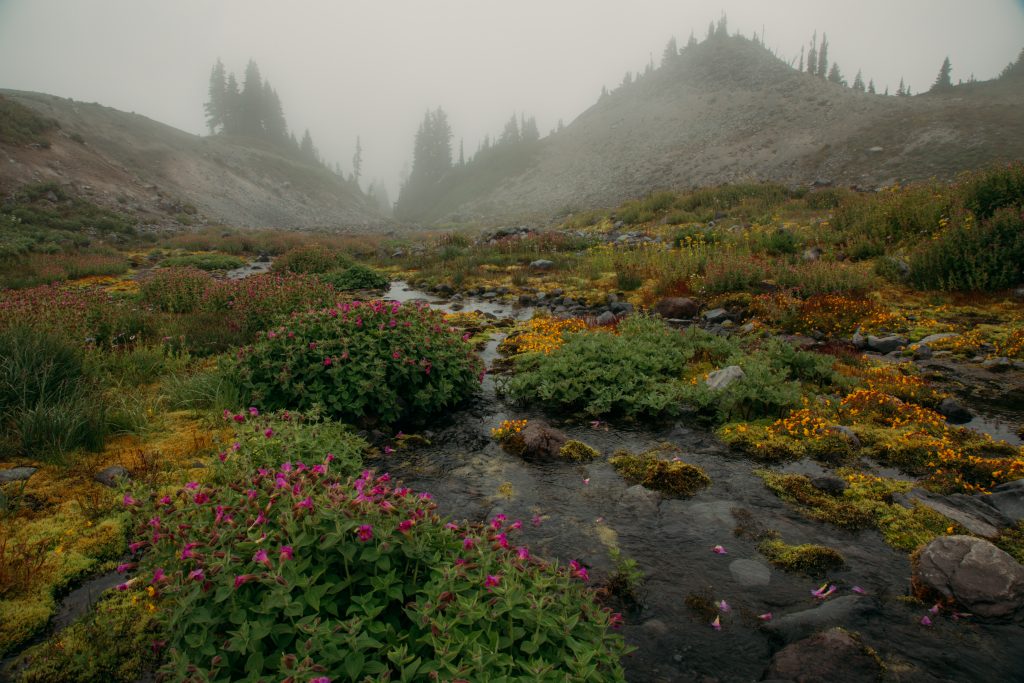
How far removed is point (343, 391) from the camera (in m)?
5.86

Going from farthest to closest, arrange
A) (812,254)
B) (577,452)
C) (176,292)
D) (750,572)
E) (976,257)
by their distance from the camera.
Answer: (812,254), (176,292), (976,257), (577,452), (750,572)

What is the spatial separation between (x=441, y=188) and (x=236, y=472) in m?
96.7

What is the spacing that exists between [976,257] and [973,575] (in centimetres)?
949

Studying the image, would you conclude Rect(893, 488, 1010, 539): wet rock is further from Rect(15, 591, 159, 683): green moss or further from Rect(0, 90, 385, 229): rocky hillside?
Rect(0, 90, 385, 229): rocky hillside

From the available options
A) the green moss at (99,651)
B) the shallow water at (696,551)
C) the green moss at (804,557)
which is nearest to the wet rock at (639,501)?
the shallow water at (696,551)

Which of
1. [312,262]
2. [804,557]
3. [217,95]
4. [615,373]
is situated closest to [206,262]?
[312,262]

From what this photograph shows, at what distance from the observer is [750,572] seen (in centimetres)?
365

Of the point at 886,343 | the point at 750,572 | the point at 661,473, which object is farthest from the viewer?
the point at 886,343

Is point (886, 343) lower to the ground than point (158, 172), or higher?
lower

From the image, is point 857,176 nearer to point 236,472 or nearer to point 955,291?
point 955,291

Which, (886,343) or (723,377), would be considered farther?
(886,343)

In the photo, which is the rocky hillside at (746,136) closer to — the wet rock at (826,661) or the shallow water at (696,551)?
the shallow water at (696,551)

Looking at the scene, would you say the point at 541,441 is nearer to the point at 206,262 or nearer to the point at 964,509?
the point at 964,509

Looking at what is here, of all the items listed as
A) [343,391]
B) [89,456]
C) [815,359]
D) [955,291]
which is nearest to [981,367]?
[815,359]
